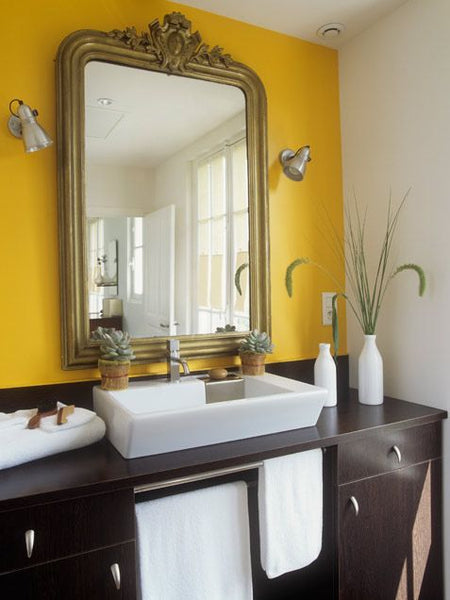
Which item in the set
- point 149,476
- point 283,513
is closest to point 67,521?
point 149,476


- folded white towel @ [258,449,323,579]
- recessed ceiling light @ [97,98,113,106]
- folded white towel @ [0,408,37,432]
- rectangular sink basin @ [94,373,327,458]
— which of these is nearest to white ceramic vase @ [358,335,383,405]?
rectangular sink basin @ [94,373,327,458]

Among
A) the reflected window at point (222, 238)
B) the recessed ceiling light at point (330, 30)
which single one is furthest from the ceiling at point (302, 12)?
the reflected window at point (222, 238)

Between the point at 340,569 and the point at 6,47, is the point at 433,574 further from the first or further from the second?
the point at 6,47

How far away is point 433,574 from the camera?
5.41ft

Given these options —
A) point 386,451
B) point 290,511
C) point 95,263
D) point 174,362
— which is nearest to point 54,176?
point 95,263

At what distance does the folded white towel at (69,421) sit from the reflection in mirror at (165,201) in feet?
1.22

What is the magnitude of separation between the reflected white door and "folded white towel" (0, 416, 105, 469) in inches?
18.8

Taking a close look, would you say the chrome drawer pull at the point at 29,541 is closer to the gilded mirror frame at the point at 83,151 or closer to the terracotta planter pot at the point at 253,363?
the gilded mirror frame at the point at 83,151

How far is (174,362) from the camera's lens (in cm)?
164

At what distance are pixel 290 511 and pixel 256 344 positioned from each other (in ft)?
1.92

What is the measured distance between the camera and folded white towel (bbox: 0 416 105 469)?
114 centimetres

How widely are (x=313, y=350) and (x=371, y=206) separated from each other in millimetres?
651

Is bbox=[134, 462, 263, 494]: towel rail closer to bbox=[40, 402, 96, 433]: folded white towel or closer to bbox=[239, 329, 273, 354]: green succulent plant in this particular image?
bbox=[40, 402, 96, 433]: folded white towel

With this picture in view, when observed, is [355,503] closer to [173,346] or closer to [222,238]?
[173,346]
